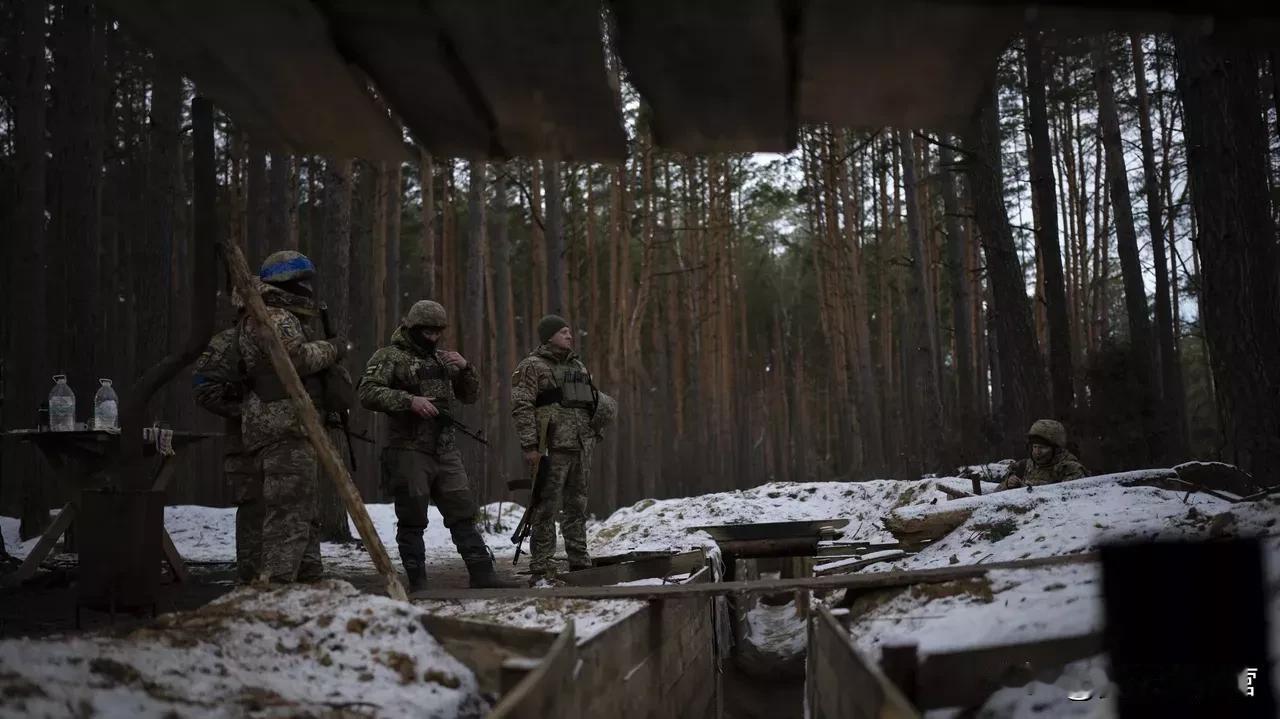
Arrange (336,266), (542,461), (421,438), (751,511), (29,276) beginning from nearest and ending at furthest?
(421,438) < (542,461) < (29,276) < (336,266) < (751,511)

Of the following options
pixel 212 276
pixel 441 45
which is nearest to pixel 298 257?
pixel 212 276

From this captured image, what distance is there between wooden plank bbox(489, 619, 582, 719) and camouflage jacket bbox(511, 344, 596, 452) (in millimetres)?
4358

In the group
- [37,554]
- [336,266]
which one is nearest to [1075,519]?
[37,554]

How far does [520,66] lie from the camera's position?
3.35 m

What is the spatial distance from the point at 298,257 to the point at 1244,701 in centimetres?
527

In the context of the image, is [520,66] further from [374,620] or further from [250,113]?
[374,620]

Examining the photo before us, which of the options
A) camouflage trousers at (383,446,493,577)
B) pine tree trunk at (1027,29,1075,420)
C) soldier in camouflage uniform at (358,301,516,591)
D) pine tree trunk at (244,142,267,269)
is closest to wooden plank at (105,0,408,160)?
soldier in camouflage uniform at (358,301,516,591)

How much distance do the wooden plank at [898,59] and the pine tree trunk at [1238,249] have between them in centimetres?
498

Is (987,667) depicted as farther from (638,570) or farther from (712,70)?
(638,570)

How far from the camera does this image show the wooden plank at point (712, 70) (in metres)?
3.03

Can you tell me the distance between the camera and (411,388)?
7285 mm

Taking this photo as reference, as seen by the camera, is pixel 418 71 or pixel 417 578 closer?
pixel 418 71

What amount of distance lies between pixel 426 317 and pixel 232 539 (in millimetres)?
7192

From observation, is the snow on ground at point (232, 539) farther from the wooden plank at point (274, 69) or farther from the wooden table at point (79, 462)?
the wooden plank at point (274, 69)
